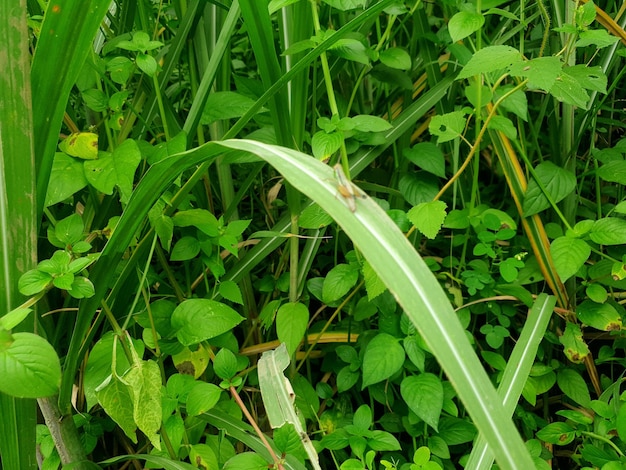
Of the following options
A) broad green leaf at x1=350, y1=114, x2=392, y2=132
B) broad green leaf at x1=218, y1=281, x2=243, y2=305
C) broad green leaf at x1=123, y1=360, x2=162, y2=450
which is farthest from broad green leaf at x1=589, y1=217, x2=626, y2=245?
broad green leaf at x1=123, y1=360, x2=162, y2=450

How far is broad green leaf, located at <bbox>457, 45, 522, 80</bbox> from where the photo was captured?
765 millimetres

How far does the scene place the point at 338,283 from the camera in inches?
34.1

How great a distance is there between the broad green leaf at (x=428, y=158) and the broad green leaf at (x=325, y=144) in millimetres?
199

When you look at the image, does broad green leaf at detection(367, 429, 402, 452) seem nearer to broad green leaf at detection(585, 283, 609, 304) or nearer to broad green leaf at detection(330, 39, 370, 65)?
broad green leaf at detection(585, 283, 609, 304)

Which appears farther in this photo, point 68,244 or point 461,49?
point 461,49

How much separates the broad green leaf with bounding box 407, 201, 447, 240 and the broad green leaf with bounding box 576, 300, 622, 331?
0.31 meters

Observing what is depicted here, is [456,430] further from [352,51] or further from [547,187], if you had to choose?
[352,51]

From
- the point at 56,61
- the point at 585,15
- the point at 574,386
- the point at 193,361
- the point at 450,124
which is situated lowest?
the point at 574,386

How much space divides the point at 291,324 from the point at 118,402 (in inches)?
10.5

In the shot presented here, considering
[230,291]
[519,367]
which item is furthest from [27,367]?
[519,367]

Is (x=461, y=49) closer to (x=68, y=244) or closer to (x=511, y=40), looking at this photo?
(x=511, y=40)

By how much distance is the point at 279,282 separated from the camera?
0.99m

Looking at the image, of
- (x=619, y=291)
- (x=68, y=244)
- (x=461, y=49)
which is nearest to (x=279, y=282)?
(x=68, y=244)

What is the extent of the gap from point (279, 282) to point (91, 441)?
0.36 meters
